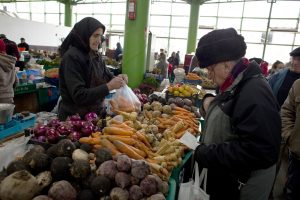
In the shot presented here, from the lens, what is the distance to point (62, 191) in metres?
1.19

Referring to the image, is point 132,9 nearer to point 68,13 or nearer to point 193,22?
point 193,22

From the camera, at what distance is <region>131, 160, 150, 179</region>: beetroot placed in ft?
4.54

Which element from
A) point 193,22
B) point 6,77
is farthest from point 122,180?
point 193,22

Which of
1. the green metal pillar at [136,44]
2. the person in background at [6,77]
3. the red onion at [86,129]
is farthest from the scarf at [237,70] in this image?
the green metal pillar at [136,44]

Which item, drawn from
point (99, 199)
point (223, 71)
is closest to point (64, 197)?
point (99, 199)

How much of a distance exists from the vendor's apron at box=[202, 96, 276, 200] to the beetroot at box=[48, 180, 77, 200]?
0.90 metres

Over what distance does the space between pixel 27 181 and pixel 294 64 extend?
3.27 meters

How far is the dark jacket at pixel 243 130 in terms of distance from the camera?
1353 mm

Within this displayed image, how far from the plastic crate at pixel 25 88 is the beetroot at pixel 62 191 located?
4.56 meters

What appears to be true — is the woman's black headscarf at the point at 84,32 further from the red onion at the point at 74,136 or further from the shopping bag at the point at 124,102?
the red onion at the point at 74,136

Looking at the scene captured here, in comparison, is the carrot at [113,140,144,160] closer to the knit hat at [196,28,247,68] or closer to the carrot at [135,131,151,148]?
the carrot at [135,131,151,148]

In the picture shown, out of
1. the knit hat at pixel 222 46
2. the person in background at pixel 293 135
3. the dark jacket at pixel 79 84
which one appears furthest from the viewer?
the person in background at pixel 293 135

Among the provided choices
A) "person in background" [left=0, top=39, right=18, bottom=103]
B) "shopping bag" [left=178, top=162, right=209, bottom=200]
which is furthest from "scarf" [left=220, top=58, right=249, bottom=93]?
"person in background" [left=0, top=39, right=18, bottom=103]

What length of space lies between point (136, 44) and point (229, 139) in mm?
4291
